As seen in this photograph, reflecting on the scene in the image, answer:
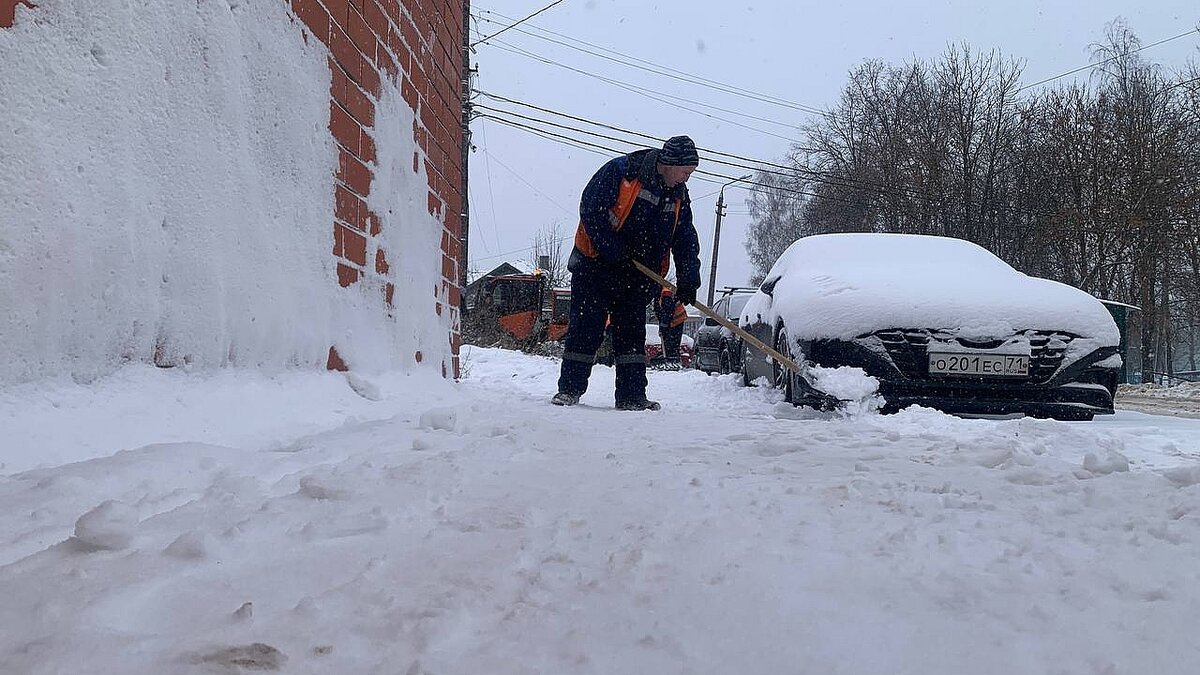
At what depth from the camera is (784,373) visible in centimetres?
448

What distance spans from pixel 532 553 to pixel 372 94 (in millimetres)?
2019

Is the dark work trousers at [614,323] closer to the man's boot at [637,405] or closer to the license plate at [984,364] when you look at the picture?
the man's boot at [637,405]

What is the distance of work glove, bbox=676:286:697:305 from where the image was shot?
4.70 metres

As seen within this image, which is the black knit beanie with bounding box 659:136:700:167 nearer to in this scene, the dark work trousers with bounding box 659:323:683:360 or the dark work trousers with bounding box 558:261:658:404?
the dark work trousers with bounding box 558:261:658:404

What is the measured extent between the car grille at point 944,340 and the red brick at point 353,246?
2.49m

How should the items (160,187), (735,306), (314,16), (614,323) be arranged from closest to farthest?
(160,187) < (314,16) < (614,323) < (735,306)

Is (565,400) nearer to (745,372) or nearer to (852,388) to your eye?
(852,388)

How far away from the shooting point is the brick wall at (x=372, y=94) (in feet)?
7.79

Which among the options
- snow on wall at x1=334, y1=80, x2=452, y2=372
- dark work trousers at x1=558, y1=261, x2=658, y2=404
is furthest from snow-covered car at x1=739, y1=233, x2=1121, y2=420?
snow on wall at x1=334, y1=80, x2=452, y2=372

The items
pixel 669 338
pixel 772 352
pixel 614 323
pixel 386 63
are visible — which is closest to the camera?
pixel 386 63

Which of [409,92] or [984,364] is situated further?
[984,364]

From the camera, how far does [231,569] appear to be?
986 millimetres

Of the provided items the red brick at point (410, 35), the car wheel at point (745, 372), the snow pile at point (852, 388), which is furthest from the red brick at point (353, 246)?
the car wheel at point (745, 372)

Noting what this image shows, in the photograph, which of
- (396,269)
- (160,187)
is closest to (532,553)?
(160,187)
